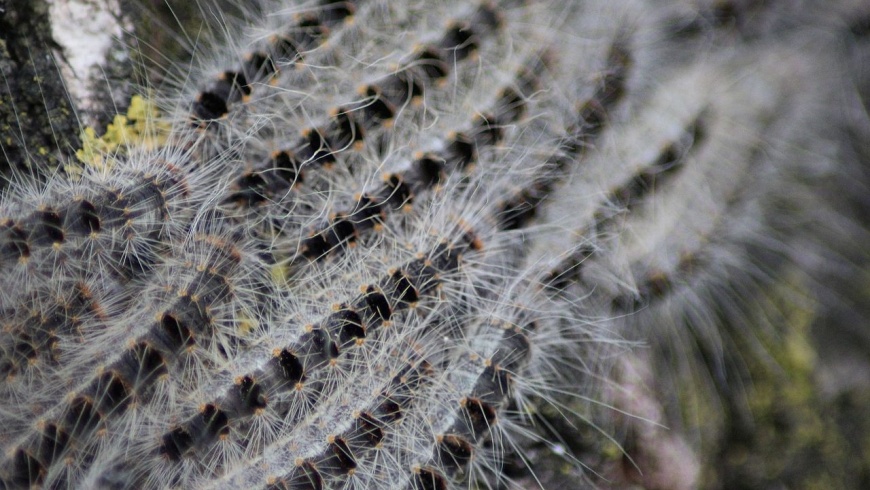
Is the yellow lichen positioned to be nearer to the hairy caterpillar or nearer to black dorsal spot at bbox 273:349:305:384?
the hairy caterpillar

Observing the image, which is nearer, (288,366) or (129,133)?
(288,366)

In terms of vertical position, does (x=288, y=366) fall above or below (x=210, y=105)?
below

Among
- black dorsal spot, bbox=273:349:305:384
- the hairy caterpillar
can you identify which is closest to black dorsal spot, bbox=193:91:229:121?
the hairy caterpillar

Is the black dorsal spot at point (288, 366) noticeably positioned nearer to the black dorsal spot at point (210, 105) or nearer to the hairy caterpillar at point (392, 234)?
the hairy caterpillar at point (392, 234)

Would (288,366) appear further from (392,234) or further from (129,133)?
(129,133)

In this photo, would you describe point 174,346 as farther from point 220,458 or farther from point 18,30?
point 18,30

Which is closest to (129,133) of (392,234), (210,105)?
(210,105)

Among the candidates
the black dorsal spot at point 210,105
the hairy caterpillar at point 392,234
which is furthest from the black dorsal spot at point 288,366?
the black dorsal spot at point 210,105

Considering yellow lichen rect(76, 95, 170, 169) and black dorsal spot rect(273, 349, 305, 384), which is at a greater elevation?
yellow lichen rect(76, 95, 170, 169)

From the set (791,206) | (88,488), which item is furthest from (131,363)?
(791,206)
